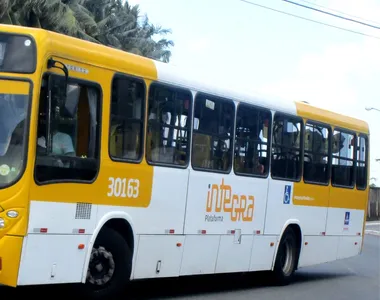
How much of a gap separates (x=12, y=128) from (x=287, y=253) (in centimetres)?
750

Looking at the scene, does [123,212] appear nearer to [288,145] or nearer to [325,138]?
[288,145]

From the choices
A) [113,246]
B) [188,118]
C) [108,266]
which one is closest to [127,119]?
[188,118]

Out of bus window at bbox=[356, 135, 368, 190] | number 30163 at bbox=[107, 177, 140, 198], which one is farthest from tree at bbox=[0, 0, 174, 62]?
number 30163 at bbox=[107, 177, 140, 198]

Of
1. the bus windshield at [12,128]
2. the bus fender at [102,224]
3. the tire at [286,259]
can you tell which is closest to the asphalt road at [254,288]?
the tire at [286,259]

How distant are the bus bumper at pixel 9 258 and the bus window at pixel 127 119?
1965 mm

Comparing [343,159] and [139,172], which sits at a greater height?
[343,159]

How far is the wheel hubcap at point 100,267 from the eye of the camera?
924cm

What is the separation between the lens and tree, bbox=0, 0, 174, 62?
2927cm

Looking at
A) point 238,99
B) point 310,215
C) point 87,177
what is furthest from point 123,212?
point 310,215

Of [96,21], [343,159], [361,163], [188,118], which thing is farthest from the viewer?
[96,21]

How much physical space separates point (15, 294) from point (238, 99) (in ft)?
15.6

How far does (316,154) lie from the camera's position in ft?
47.8

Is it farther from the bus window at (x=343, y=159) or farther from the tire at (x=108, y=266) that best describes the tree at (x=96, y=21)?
the tire at (x=108, y=266)

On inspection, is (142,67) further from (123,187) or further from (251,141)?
(251,141)
